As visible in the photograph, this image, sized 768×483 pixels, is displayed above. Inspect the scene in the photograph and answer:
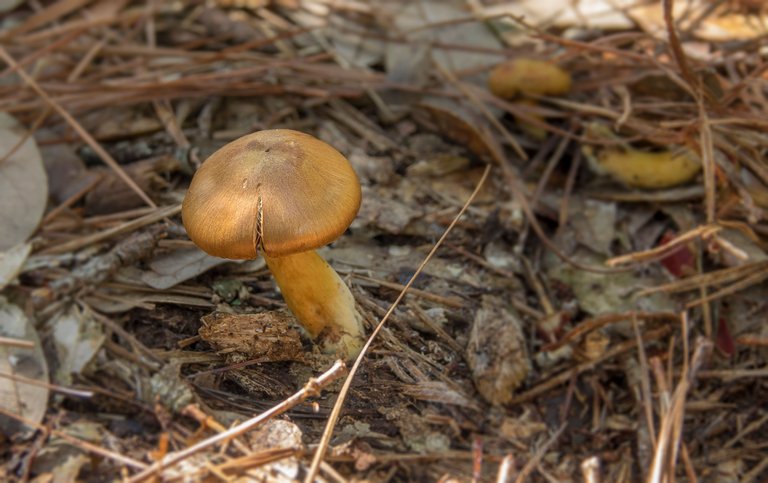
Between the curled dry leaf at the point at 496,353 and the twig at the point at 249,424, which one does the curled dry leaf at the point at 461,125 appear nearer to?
the curled dry leaf at the point at 496,353

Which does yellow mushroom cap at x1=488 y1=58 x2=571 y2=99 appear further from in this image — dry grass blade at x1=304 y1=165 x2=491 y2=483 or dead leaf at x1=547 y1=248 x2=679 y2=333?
dry grass blade at x1=304 y1=165 x2=491 y2=483

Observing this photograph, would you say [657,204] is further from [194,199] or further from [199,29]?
[199,29]

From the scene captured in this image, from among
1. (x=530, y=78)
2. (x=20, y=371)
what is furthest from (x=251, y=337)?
(x=530, y=78)

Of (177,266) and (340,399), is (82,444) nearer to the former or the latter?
(177,266)

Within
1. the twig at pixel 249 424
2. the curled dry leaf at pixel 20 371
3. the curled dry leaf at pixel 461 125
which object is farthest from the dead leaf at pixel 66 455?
the curled dry leaf at pixel 461 125

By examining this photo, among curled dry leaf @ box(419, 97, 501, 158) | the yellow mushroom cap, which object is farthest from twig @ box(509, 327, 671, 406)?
the yellow mushroom cap
